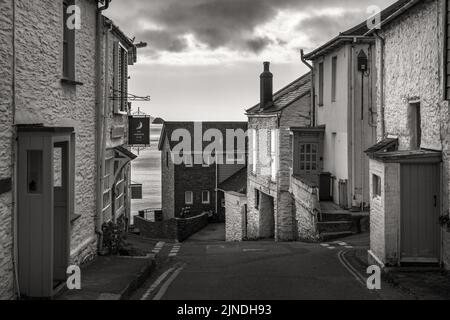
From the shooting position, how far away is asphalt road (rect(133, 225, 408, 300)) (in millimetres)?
11263

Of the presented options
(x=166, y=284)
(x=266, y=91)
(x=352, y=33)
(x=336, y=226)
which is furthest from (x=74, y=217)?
(x=266, y=91)

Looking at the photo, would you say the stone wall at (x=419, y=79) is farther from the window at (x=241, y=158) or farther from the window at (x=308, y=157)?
the window at (x=241, y=158)

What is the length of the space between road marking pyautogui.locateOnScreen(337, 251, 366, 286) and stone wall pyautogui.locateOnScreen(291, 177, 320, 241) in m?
5.87

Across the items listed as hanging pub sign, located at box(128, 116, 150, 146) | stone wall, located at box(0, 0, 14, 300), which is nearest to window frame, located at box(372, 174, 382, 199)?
hanging pub sign, located at box(128, 116, 150, 146)

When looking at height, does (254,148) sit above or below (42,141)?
above

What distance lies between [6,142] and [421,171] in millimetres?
8082

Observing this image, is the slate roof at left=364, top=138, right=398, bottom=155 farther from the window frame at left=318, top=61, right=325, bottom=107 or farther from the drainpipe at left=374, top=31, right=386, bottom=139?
the window frame at left=318, top=61, right=325, bottom=107

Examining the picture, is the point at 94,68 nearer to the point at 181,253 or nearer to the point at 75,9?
the point at 75,9

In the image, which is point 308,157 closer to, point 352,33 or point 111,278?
point 352,33

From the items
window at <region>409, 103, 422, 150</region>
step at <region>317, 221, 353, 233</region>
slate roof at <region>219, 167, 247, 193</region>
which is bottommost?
step at <region>317, 221, 353, 233</region>

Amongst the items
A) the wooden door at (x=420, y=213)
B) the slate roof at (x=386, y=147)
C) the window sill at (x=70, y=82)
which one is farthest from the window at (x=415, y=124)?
the window sill at (x=70, y=82)

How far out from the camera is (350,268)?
14727 millimetres

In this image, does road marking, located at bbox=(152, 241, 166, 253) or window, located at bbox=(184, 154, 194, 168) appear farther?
window, located at bbox=(184, 154, 194, 168)

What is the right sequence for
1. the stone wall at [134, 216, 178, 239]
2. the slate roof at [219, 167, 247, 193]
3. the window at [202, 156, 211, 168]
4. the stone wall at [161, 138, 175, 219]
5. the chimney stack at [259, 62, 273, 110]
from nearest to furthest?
the chimney stack at [259, 62, 273, 110]
the stone wall at [134, 216, 178, 239]
the slate roof at [219, 167, 247, 193]
the stone wall at [161, 138, 175, 219]
the window at [202, 156, 211, 168]
